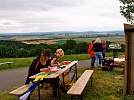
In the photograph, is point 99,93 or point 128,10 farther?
point 128,10

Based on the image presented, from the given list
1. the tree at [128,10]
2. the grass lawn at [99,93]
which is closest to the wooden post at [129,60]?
the grass lawn at [99,93]

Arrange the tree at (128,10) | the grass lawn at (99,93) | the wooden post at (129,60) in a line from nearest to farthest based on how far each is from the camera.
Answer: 1. the wooden post at (129,60)
2. the grass lawn at (99,93)
3. the tree at (128,10)

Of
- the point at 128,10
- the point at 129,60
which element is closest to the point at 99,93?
the point at 129,60

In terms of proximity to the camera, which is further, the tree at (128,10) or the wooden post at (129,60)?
the tree at (128,10)

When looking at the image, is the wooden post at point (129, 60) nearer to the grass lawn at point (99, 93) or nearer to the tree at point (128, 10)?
the grass lawn at point (99, 93)

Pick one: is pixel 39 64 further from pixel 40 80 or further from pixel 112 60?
pixel 112 60

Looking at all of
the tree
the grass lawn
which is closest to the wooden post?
the grass lawn

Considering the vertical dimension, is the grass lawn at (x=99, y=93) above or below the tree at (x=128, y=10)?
below

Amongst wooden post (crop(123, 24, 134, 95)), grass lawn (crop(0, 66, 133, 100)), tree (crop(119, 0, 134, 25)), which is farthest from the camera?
tree (crop(119, 0, 134, 25))

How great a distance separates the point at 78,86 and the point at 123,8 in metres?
11.6

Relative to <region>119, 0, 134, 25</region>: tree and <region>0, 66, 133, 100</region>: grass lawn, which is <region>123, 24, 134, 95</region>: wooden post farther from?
<region>119, 0, 134, 25</region>: tree

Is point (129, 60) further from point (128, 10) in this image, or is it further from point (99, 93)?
point (128, 10)

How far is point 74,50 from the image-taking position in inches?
1126

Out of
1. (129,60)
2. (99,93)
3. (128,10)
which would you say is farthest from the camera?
(128,10)
